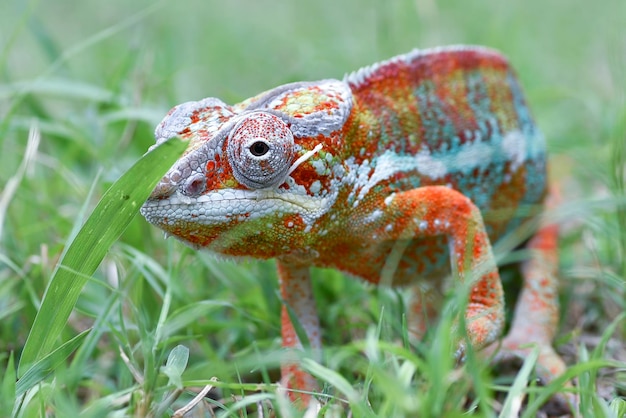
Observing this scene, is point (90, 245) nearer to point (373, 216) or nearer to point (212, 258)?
point (212, 258)

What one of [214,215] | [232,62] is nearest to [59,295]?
[214,215]

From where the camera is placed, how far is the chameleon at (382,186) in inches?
97.7

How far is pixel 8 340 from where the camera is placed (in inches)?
126

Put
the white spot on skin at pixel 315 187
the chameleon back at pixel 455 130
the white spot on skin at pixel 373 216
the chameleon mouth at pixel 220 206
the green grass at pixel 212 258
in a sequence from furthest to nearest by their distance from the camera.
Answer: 1. the chameleon back at pixel 455 130
2. the white spot on skin at pixel 373 216
3. the white spot on skin at pixel 315 187
4. the chameleon mouth at pixel 220 206
5. the green grass at pixel 212 258

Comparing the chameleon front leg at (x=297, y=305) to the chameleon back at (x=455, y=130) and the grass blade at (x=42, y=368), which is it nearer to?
the chameleon back at (x=455, y=130)

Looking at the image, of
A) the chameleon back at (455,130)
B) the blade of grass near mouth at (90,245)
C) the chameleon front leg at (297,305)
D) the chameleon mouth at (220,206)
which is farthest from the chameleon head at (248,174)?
the chameleon front leg at (297,305)

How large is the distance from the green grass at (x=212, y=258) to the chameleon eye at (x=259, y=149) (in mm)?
306

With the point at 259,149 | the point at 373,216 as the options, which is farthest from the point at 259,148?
the point at 373,216

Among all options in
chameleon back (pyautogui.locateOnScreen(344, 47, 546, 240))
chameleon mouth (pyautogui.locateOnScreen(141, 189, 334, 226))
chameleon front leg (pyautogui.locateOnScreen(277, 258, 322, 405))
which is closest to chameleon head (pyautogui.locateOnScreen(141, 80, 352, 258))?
chameleon mouth (pyautogui.locateOnScreen(141, 189, 334, 226))

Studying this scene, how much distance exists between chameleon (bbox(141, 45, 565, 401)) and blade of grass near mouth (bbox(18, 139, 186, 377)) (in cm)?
11

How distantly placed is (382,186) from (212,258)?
2.70 ft

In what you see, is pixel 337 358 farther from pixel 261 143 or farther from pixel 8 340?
pixel 8 340

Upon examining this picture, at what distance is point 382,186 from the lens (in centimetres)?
288

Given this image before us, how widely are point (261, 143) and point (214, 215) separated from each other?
0.89ft
